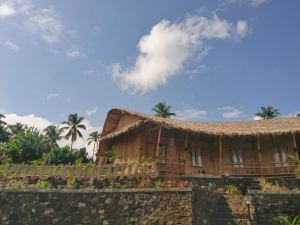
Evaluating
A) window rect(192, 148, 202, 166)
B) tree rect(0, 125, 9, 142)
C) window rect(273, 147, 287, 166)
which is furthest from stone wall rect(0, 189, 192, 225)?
tree rect(0, 125, 9, 142)

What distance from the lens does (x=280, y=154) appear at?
2225cm

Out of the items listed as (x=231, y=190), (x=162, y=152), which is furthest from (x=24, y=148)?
(x=231, y=190)

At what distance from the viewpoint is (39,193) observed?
12.2 meters

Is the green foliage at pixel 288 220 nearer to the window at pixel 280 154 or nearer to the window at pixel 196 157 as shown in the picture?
the window at pixel 196 157

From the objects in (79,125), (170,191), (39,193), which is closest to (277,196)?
(170,191)

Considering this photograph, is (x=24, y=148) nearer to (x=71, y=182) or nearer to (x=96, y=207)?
(x=71, y=182)

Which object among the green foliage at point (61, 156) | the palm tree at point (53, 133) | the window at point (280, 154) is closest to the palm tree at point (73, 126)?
the palm tree at point (53, 133)

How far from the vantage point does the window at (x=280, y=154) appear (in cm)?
2205

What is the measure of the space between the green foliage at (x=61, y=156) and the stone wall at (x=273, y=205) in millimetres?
24509

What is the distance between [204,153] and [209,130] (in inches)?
92.5

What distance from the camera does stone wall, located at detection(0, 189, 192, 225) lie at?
11.8 metres

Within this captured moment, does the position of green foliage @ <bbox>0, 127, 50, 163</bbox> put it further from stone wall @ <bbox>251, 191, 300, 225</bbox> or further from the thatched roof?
stone wall @ <bbox>251, 191, 300, 225</bbox>

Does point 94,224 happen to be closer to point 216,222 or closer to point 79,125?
point 216,222

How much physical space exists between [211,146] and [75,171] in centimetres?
1159
